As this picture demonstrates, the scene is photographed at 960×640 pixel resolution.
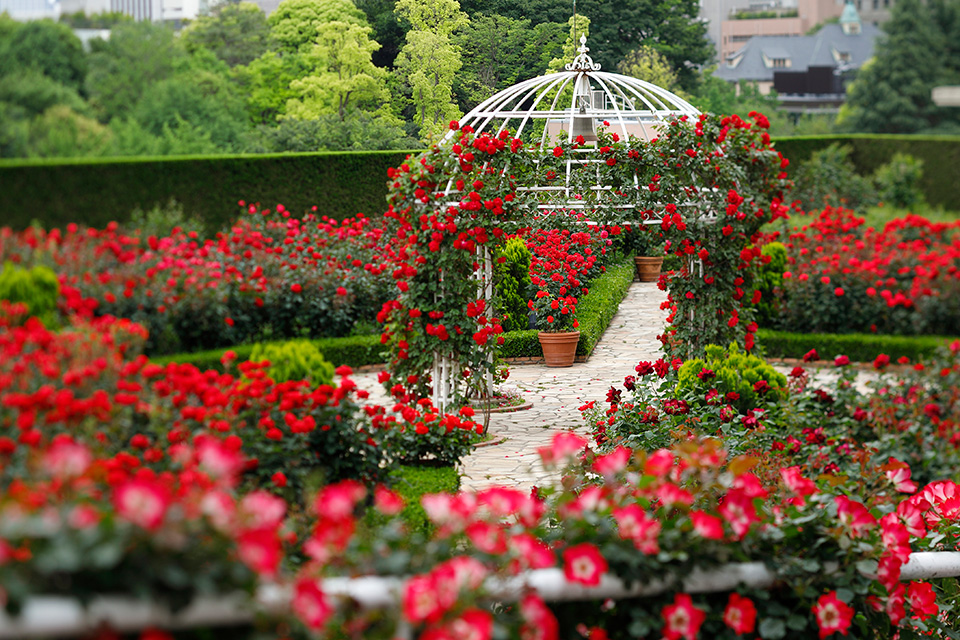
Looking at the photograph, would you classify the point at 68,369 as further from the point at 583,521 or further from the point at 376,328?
the point at 376,328

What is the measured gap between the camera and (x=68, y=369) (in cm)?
191

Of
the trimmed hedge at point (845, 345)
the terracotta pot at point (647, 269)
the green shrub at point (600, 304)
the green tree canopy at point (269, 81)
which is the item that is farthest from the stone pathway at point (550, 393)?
the green tree canopy at point (269, 81)

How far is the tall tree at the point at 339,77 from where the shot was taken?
3.14m

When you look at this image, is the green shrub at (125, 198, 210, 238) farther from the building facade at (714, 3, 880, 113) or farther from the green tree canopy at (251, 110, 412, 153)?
the building facade at (714, 3, 880, 113)

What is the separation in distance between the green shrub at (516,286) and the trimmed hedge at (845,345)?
89.8 inches

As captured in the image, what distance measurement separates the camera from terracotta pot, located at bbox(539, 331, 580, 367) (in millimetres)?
7473

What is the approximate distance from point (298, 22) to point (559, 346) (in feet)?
15.8

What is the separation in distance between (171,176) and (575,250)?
24.7 feet

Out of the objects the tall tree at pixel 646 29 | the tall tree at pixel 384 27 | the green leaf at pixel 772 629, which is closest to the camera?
A: the green leaf at pixel 772 629

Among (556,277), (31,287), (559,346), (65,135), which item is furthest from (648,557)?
(556,277)

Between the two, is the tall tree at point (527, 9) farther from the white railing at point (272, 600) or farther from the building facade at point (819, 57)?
the white railing at point (272, 600)

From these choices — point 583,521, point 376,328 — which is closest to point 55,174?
point 583,521

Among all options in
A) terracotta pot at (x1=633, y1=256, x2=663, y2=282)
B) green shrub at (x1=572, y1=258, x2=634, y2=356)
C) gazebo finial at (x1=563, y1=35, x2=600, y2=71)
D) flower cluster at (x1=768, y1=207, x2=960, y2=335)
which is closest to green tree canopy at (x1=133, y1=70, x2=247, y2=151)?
gazebo finial at (x1=563, y1=35, x2=600, y2=71)

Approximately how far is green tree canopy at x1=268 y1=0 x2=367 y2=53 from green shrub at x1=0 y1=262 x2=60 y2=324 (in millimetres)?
1423
